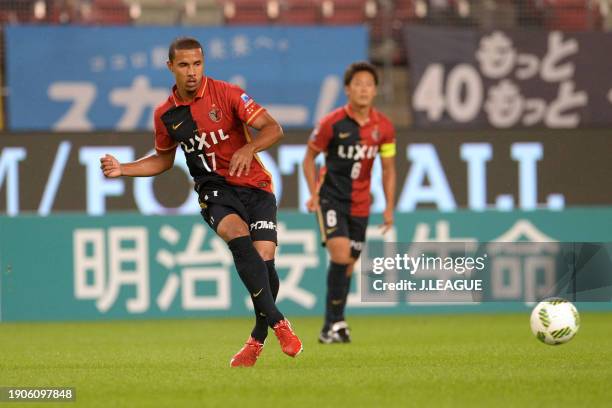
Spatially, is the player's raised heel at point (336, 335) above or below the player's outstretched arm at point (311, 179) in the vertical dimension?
below

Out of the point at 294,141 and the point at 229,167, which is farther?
the point at 294,141

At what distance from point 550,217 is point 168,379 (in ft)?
27.2

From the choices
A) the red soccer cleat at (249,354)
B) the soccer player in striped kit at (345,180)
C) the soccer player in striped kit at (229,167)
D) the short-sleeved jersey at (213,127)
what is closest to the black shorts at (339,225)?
the soccer player in striped kit at (345,180)

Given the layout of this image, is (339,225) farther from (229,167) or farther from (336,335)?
(229,167)

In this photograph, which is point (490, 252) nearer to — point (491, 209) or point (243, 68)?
point (491, 209)

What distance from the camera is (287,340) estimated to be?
7277 mm

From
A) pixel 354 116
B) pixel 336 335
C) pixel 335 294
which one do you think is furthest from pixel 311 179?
pixel 336 335

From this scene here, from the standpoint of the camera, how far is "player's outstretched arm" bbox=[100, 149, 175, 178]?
7.43 meters

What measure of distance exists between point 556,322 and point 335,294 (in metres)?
2.38

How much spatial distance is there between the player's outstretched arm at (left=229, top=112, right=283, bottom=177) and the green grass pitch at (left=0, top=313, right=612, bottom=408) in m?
1.19

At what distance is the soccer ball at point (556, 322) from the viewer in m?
8.14

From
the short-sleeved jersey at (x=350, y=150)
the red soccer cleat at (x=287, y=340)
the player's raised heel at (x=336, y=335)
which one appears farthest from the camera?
the short-sleeved jersey at (x=350, y=150)

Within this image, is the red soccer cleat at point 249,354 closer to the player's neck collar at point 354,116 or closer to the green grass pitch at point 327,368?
the green grass pitch at point 327,368

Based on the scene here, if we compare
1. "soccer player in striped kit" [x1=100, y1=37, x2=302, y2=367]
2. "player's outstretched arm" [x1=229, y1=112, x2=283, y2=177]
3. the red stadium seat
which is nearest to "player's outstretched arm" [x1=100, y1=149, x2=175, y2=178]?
"soccer player in striped kit" [x1=100, y1=37, x2=302, y2=367]
